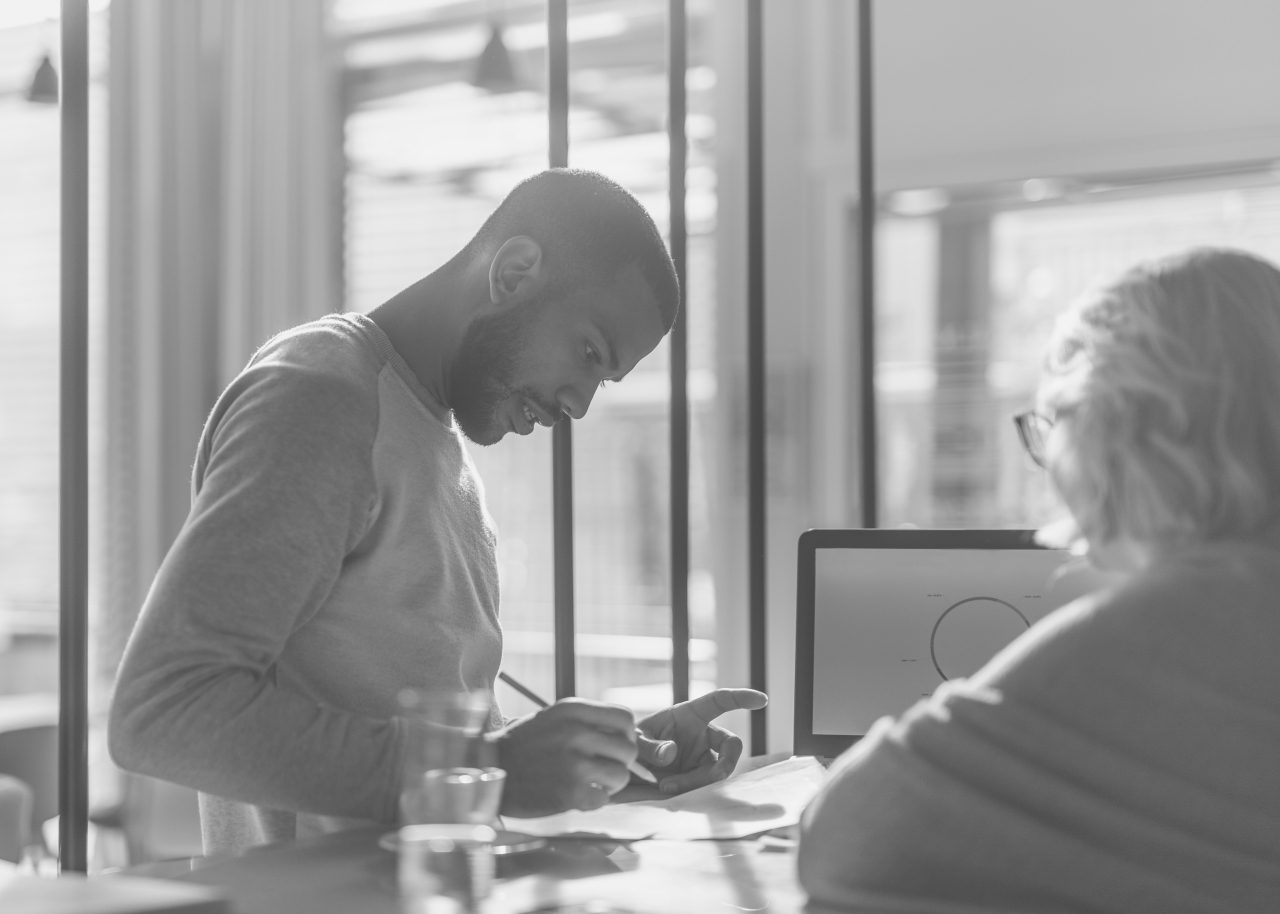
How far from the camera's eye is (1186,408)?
822 millimetres

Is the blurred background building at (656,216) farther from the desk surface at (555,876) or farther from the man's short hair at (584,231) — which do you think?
the desk surface at (555,876)

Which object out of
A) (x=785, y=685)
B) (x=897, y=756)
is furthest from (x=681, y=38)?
(x=785, y=685)

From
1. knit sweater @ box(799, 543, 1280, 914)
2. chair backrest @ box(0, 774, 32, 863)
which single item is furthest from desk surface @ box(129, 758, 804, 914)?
chair backrest @ box(0, 774, 32, 863)

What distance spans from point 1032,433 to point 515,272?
1.64ft

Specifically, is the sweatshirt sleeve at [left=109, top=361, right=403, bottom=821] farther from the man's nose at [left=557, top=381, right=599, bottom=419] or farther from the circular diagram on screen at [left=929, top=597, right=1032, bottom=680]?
the circular diagram on screen at [left=929, top=597, right=1032, bottom=680]

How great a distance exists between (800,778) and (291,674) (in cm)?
51

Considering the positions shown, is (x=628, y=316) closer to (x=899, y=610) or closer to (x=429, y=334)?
(x=429, y=334)

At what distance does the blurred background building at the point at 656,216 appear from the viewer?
3.44 m

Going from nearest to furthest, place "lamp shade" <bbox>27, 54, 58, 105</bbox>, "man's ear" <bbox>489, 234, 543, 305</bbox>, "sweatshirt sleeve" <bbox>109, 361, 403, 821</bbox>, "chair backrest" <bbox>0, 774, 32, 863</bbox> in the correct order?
"sweatshirt sleeve" <bbox>109, 361, 403, 821</bbox>
"man's ear" <bbox>489, 234, 543, 305</bbox>
"chair backrest" <bbox>0, 774, 32, 863</bbox>
"lamp shade" <bbox>27, 54, 58, 105</bbox>

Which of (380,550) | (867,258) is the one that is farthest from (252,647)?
(867,258)

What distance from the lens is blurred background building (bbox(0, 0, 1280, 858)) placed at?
3436 mm

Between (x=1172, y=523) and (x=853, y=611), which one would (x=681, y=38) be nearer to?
(x=853, y=611)

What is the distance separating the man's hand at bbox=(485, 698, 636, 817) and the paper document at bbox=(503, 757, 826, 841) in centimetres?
5

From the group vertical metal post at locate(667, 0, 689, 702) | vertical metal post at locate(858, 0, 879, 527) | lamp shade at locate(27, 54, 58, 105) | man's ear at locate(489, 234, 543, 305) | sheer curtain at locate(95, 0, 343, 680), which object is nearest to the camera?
man's ear at locate(489, 234, 543, 305)
